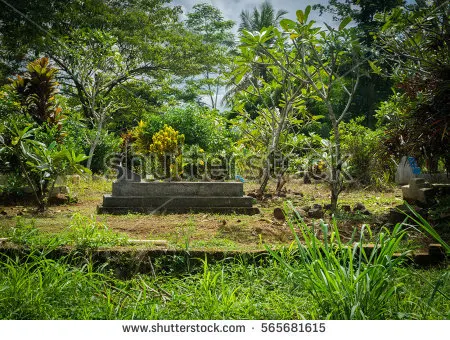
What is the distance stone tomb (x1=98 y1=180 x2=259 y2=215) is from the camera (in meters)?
5.63

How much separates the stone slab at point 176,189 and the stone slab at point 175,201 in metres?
0.10

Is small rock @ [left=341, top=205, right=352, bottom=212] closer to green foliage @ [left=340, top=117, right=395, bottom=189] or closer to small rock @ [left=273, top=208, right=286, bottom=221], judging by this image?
small rock @ [left=273, top=208, right=286, bottom=221]

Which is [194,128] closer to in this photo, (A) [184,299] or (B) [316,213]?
(B) [316,213]

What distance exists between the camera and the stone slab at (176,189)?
5.73 meters

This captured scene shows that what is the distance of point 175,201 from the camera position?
5762mm

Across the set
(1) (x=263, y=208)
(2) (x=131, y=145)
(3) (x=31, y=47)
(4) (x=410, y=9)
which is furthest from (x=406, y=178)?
(3) (x=31, y=47)

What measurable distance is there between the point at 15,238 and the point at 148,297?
44.6 inches

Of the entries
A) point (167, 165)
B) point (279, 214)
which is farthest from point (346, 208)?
point (167, 165)

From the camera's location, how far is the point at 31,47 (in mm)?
7504

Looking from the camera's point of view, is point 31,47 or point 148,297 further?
point 31,47

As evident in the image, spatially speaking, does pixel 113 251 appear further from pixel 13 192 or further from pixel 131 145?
pixel 131 145

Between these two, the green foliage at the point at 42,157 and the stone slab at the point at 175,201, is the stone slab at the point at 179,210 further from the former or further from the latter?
the green foliage at the point at 42,157

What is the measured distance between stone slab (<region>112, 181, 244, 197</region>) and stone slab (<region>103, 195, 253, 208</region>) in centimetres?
10
